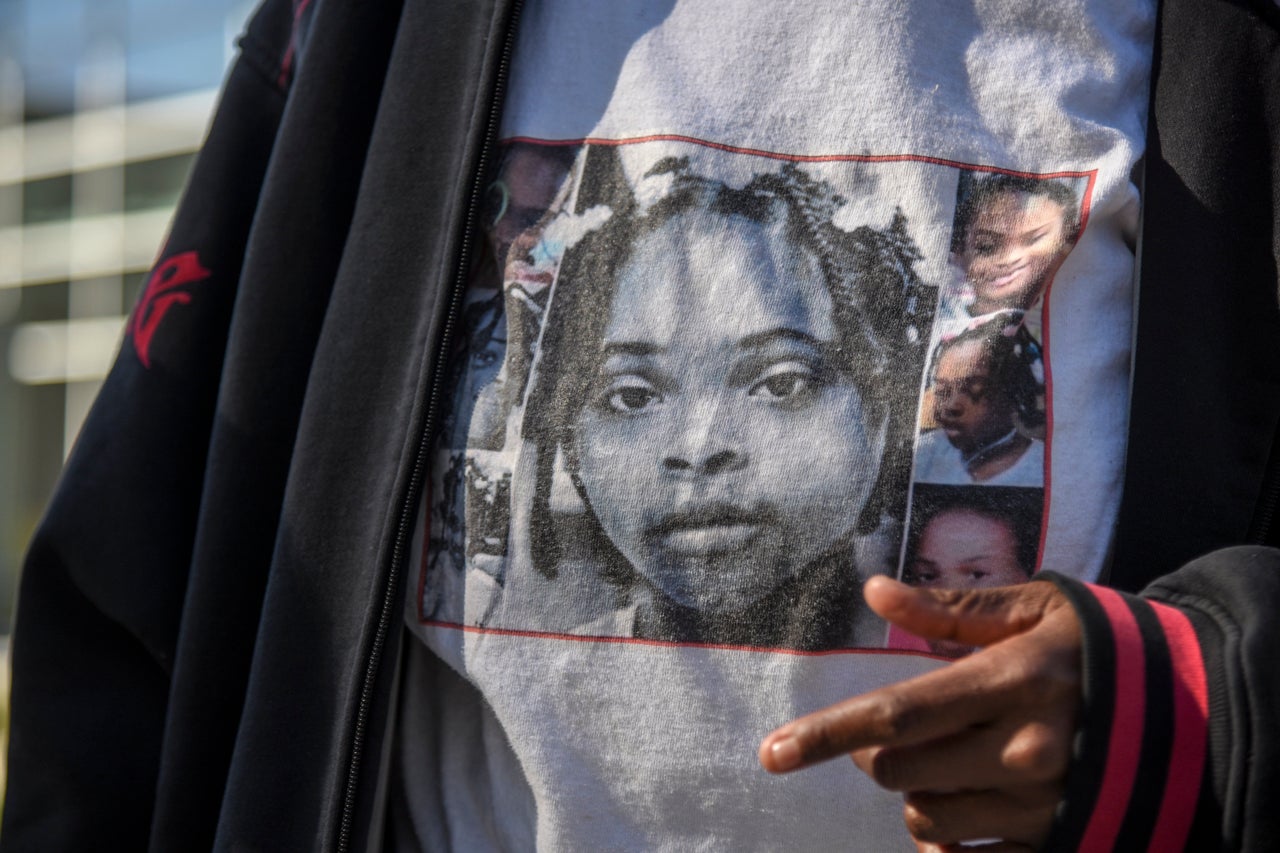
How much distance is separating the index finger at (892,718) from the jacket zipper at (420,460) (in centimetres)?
48

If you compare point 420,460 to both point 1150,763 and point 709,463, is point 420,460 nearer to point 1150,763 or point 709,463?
point 709,463

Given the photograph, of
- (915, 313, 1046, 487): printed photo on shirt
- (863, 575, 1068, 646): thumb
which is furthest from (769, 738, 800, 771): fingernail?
(915, 313, 1046, 487): printed photo on shirt

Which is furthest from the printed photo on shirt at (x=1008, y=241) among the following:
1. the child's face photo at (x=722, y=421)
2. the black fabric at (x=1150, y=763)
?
the black fabric at (x=1150, y=763)

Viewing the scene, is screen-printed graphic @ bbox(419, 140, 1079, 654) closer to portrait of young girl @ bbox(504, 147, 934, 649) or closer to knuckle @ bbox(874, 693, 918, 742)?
portrait of young girl @ bbox(504, 147, 934, 649)

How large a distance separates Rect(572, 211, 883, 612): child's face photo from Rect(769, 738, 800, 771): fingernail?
11.3 inches

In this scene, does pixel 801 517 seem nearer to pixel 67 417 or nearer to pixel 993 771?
pixel 993 771

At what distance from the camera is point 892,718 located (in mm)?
701

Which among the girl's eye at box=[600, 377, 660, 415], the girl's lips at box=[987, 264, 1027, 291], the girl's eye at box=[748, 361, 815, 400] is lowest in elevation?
the girl's eye at box=[600, 377, 660, 415]

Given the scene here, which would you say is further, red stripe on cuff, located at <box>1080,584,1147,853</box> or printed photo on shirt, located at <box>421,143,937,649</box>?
printed photo on shirt, located at <box>421,143,937,649</box>

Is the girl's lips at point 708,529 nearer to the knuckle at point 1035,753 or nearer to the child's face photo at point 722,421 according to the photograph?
the child's face photo at point 722,421

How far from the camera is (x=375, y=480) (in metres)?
1.11

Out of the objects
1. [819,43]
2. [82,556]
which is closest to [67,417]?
[82,556]

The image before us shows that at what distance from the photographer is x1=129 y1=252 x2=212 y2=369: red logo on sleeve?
4.19 ft

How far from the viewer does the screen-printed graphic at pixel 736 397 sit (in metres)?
0.97
